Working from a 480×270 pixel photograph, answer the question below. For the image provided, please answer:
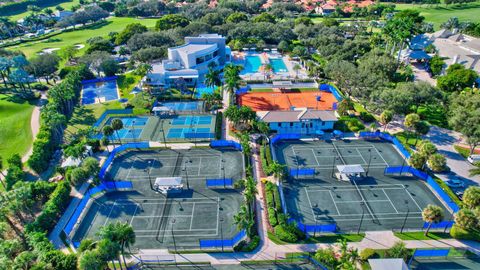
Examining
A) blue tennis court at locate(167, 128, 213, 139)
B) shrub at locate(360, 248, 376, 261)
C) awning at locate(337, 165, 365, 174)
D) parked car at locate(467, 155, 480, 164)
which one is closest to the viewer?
shrub at locate(360, 248, 376, 261)

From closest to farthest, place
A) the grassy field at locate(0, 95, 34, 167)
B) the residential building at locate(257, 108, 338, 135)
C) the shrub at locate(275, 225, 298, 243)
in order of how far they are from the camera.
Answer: the shrub at locate(275, 225, 298, 243)
the grassy field at locate(0, 95, 34, 167)
the residential building at locate(257, 108, 338, 135)

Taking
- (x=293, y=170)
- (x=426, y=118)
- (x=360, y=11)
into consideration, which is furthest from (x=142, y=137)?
(x=360, y=11)

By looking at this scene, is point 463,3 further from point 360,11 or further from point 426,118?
point 426,118

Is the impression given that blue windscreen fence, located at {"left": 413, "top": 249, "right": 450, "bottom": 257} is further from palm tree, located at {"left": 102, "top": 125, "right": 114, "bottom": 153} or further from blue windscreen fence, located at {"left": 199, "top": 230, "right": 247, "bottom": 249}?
palm tree, located at {"left": 102, "top": 125, "right": 114, "bottom": 153}

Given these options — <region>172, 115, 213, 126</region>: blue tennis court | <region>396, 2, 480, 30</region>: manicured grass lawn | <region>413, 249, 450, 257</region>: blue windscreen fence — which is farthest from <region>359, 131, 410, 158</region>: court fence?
<region>396, 2, 480, 30</region>: manicured grass lawn

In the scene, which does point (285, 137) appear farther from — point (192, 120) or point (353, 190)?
point (192, 120)

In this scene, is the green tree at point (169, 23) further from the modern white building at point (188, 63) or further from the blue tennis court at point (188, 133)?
the blue tennis court at point (188, 133)
